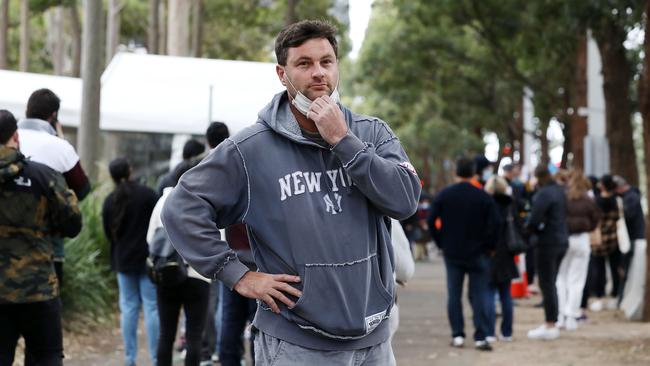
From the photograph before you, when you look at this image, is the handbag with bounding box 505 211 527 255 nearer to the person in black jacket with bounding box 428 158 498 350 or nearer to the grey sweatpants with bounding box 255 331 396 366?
the person in black jacket with bounding box 428 158 498 350

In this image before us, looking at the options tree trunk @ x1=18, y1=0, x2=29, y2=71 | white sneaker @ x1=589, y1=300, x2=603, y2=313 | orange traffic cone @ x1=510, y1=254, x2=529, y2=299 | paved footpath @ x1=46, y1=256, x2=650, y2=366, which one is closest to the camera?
paved footpath @ x1=46, y1=256, x2=650, y2=366

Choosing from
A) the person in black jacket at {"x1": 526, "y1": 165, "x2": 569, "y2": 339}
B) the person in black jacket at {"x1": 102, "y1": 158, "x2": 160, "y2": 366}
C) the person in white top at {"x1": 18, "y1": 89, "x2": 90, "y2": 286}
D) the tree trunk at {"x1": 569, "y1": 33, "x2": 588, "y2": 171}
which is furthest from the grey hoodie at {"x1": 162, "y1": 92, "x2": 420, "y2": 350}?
the tree trunk at {"x1": 569, "y1": 33, "x2": 588, "y2": 171}

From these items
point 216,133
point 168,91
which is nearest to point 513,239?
point 216,133

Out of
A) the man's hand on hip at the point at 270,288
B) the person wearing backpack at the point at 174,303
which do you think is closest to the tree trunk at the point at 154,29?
the person wearing backpack at the point at 174,303

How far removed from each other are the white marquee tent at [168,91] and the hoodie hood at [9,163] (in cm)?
820

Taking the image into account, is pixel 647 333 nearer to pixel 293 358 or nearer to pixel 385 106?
pixel 293 358

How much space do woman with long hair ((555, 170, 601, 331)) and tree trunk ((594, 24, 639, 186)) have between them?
7990 mm

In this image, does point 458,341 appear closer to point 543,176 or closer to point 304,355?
point 543,176

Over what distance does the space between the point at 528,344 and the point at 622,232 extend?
3815 mm

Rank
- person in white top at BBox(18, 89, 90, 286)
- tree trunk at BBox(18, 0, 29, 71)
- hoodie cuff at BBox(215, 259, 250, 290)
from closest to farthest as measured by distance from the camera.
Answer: hoodie cuff at BBox(215, 259, 250, 290) < person in white top at BBox(18, 89, 90, 286) < tree trunk at BBox(18, 0, 29, 71)

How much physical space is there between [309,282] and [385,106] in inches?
2124

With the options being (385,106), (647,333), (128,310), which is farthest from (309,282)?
(385,106)

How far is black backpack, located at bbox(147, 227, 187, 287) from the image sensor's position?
7660 millimetres

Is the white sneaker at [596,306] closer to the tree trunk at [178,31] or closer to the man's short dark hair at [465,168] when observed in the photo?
the man's short dark hair at [465,168]
